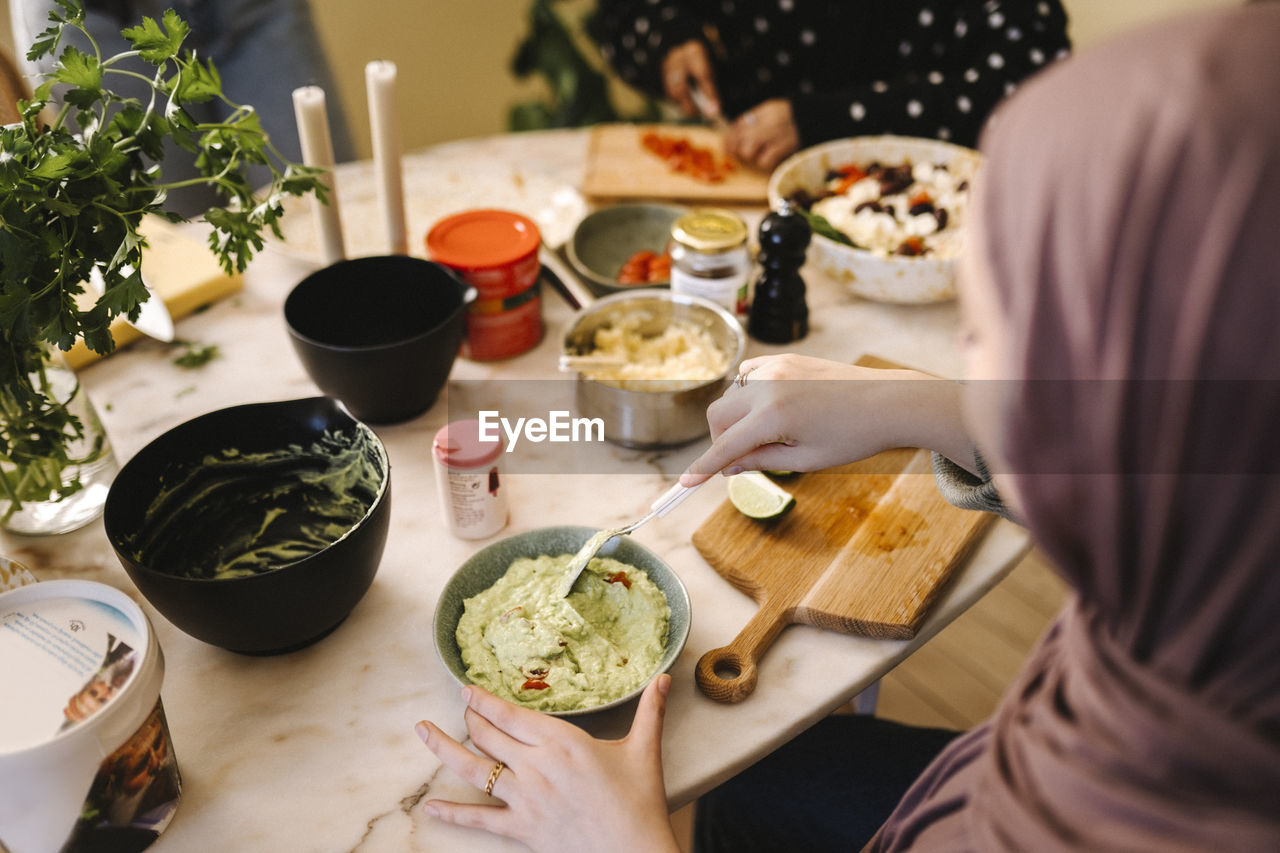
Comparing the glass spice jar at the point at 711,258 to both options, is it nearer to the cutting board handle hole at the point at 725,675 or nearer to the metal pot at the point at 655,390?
the metal pot at the point at 655,390

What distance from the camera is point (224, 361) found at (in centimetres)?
142

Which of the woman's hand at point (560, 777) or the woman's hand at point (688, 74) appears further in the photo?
the woman's hand at point (688, 74)

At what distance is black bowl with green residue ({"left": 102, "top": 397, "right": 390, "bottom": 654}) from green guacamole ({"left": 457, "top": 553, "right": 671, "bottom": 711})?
146 millimetres

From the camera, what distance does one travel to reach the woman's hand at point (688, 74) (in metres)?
2.18

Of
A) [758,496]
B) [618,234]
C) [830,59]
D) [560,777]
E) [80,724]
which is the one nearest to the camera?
[80,724]

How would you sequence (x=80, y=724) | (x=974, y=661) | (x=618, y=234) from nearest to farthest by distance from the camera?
1. (x=80, y=724)
2. (x=618, y=234)
3. (x=974, y=661)

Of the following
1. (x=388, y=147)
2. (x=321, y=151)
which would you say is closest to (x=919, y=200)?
(x=388, y=147)

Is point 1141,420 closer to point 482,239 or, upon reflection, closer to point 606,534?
point 606,534

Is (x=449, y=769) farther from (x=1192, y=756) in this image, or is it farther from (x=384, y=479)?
(x=1192, y=756)

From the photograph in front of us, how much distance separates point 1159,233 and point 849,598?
0.64 meters

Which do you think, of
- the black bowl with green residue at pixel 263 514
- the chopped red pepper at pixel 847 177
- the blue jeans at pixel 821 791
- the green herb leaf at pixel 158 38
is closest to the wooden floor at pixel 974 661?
the blue jeans at pixel 821 791

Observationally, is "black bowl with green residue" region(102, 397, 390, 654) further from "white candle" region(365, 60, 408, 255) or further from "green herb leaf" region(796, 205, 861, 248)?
"green herb leaf" region(796, 205, 861, 248)

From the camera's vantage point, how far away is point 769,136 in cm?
189

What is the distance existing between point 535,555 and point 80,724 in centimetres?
48
